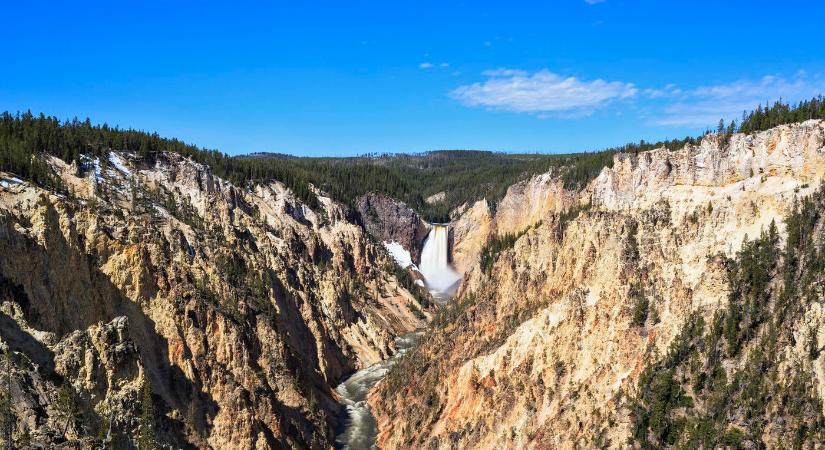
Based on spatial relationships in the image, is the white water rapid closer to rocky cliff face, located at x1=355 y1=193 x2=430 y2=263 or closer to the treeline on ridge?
the treeline on ridge

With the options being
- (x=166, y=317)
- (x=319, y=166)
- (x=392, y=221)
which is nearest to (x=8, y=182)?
(x=166, y=317)

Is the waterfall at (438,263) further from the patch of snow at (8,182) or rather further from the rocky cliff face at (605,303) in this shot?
the patch of snow at (8,182)

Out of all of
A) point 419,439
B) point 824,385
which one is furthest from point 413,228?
point 824,385

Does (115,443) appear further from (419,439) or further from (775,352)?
(775,352)

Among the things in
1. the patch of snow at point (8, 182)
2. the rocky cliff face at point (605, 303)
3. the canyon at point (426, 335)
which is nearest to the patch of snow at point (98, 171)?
the canyon at point (426, 335)

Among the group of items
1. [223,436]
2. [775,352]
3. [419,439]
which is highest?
[775,352]
